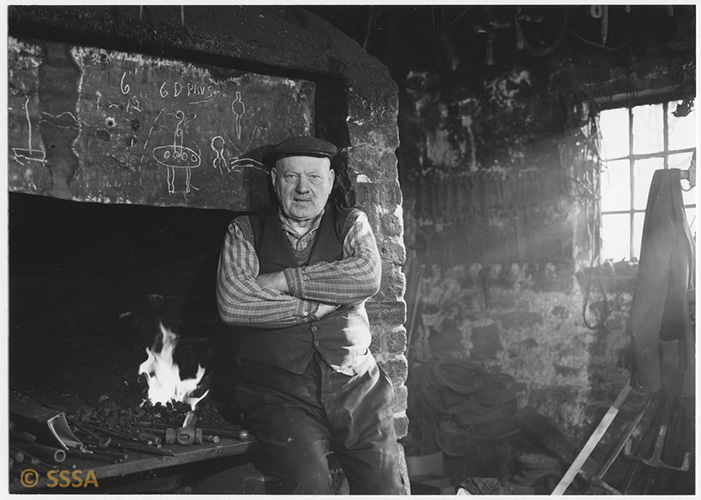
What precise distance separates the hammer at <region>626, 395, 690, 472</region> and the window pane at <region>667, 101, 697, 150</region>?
193 centimetres

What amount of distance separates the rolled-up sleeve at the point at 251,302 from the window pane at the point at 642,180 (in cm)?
370

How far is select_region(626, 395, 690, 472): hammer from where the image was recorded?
14.9 feet

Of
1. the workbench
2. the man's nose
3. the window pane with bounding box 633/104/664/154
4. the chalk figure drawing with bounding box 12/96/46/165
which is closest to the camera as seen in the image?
the workbench

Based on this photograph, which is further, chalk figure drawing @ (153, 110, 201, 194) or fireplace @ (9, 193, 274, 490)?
fireplace @ (9, 193, 274, 490)

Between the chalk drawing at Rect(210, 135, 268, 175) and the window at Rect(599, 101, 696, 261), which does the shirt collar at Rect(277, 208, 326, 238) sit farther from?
the window at Rect(599, 101, 696, 261)

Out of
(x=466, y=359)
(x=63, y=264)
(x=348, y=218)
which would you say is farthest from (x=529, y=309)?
(x=63, y=264)

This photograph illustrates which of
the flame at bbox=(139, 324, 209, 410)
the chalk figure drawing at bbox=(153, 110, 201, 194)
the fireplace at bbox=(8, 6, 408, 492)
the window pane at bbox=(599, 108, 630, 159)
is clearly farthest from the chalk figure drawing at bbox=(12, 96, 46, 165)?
the window pane at bbox=(599, 108, 630, 159)

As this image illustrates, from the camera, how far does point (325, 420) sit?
303cm

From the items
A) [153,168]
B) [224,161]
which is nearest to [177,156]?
[153,168]

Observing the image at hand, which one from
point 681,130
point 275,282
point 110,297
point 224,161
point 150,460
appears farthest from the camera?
point 681,130

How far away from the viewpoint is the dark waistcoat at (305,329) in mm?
3010

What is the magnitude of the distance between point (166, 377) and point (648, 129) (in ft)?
13.6

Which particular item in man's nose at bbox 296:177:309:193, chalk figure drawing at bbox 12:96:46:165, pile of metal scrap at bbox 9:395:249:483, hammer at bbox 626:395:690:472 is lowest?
hammer at bbox 626:395:690:472

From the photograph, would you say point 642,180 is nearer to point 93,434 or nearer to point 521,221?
point 521,221
